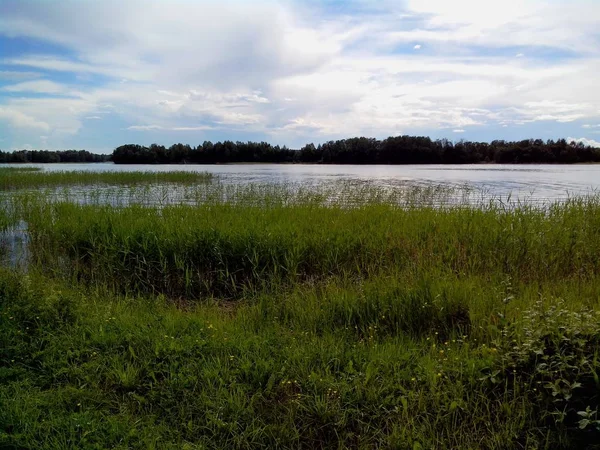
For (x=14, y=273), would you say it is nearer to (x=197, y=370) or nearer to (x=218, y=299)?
(x=218, y=299)

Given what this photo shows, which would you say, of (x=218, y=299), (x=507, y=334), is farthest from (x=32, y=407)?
(x=507, y=334)

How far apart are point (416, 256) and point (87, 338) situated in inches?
178

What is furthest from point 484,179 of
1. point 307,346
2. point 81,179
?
point 307,346

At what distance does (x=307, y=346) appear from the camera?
348 centimetres

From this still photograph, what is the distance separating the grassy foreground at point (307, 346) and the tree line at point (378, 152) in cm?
7706

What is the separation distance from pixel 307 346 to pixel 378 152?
8121 cm

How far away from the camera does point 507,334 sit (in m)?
3.26

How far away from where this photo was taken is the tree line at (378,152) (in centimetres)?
7514

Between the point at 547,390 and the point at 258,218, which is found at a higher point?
the point at 258,218

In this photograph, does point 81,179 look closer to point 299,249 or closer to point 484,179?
point 299,249

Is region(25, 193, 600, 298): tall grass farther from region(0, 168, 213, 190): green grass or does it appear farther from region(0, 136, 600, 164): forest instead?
region(0, 136, 600, 164): forest

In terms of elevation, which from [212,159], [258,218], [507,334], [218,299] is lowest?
[218,299]

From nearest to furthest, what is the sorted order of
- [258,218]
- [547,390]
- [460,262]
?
1. [547,390]
2. [460,262]
3. [258,218]

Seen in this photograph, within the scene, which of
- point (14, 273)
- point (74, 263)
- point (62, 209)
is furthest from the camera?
point (62, 209)
